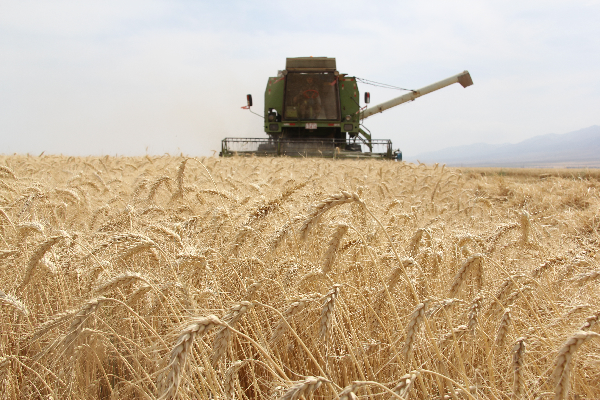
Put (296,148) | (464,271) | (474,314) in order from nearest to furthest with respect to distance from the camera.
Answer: (474,314) < (464,271) < (296,148)

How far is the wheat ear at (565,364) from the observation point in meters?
0.75

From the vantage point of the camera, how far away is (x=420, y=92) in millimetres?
12773

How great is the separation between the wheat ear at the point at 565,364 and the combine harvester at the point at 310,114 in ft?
32.2

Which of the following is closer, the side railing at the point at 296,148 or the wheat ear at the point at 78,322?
the wheat ear at the point at 78,322

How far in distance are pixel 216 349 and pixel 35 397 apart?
1.01 metres

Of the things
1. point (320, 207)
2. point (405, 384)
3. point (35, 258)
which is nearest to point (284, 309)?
point (320, 207)

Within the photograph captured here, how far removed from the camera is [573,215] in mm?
3680

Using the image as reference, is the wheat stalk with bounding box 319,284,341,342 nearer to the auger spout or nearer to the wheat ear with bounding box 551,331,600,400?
the wheat ear with bounding box 551,331,600,400

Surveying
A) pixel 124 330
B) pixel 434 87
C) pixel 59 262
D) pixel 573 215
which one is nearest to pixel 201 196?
pixel 59 262

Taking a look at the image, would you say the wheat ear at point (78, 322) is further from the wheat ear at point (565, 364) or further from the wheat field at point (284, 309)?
the wheat ear at point (565, 364)

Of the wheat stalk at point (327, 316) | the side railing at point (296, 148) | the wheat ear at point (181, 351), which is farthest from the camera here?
the side railing at point (296, 148)

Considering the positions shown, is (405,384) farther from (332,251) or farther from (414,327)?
(332,251)

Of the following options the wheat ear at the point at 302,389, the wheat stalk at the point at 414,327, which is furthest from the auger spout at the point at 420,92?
the wheat ear at the point at 302,389

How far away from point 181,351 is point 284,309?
58cm
